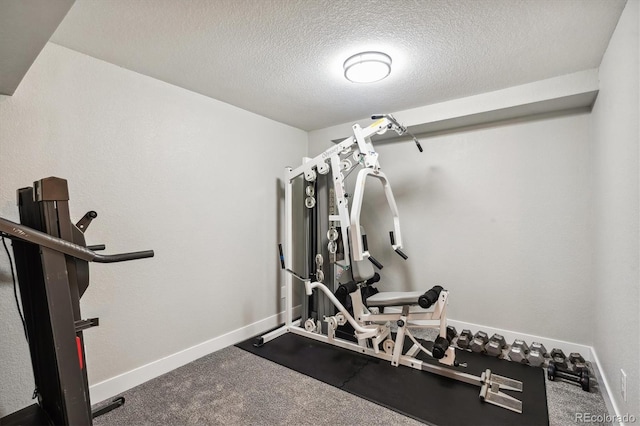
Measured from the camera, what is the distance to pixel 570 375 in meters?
2.22

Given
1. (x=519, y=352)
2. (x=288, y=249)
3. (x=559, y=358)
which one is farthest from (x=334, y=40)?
(x=559, y=358)

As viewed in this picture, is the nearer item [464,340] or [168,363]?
[168,363]

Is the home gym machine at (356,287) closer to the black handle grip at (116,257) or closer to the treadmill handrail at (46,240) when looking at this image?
the black handle grip at (116,257)

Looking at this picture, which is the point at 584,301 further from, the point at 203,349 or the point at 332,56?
the point at 203,349

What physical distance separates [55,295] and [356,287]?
198 centimetres

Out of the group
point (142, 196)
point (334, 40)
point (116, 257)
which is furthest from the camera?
point (142, 196)

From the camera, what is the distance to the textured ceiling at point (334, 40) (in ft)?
5.13

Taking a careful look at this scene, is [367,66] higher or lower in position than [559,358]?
higher

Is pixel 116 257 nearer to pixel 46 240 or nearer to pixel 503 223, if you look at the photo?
pixel 46 240

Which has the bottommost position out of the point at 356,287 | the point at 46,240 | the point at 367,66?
the point at 356,287

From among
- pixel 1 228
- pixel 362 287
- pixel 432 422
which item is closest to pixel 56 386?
pixel 1 228

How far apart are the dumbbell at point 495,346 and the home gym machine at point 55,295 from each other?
281 centimetres

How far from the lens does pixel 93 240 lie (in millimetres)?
2043

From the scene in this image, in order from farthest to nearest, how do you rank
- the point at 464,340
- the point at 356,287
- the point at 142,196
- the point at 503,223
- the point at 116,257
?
the point at 503,223, the point at 464,340, the point at 356,287, the point at 142,196, the point at 116,257
